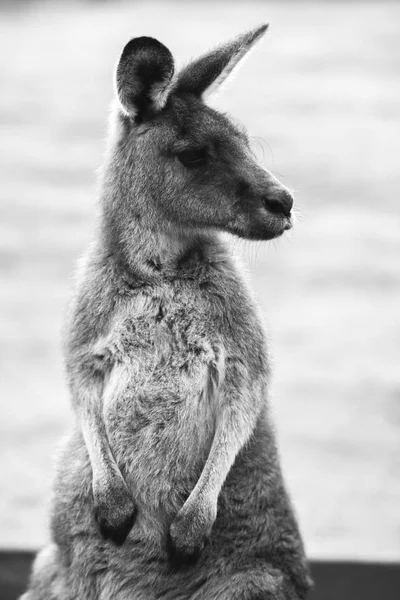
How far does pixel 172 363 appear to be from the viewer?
3361 millimetres

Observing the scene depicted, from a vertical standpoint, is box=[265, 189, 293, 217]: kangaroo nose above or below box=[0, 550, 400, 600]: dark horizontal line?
above

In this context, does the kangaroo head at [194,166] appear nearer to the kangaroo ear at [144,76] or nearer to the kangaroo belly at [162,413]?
the kangaroo ear at [144,76]

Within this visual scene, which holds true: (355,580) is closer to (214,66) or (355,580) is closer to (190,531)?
(190,531)

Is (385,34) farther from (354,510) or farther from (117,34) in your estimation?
(354,510)

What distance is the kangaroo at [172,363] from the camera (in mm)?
3354

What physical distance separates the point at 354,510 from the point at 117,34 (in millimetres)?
10344

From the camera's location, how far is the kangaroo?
3354 mm

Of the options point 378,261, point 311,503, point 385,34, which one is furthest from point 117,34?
point 311,503

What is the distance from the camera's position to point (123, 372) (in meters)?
3.36

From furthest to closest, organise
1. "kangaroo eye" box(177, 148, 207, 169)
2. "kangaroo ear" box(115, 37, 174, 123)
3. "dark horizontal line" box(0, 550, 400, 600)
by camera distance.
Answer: "dark horizontal line" box(0, 550, 400, 600) → "kangaroo eye" box(177, 148, 207, 169) → "kangaroo ear" box(115, 37, 174, 123)

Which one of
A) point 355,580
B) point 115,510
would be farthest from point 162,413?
point 355,580

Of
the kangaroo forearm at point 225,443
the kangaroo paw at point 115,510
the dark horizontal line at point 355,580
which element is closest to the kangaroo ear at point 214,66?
the kangaroo forearm at point 225,443

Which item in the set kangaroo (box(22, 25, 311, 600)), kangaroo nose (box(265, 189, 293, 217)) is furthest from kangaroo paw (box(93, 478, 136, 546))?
kangaroo nose (box(265, 189, 293, 217))

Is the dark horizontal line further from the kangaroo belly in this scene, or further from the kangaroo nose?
the kangaroo nose
